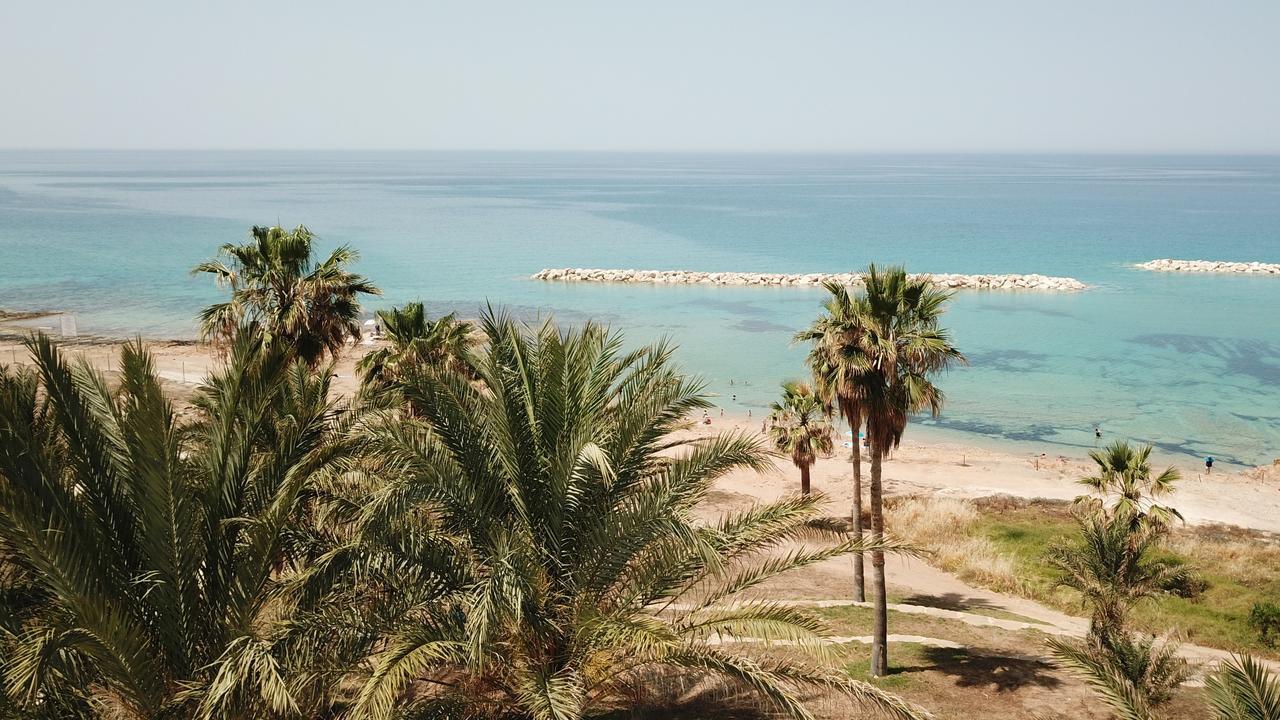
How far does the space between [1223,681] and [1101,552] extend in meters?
9.61

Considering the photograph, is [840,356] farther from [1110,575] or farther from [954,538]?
[954,538]

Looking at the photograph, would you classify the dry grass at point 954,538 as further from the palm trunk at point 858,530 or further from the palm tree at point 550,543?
the palm tree at point 550,543

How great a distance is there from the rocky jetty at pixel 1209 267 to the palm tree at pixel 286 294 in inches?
3764

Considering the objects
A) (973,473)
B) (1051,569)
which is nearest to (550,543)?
(1051,569)

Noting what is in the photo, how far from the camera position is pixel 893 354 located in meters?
16.8

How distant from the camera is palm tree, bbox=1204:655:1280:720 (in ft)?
26.0

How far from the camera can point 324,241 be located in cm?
11062

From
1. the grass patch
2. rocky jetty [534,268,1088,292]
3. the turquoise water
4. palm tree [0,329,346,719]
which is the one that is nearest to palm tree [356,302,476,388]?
palm tree [0,329,346,719]

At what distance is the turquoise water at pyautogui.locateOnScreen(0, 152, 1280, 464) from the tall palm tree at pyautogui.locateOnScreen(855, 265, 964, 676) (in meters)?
29.1

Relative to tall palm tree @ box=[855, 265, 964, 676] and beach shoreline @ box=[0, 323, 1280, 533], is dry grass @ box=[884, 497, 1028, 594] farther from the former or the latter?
tall palm tree @ box=[855, 265, 964, 676]

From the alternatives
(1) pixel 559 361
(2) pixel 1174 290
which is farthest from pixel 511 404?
(2) pixel 1174 290

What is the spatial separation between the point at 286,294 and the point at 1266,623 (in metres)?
22.8

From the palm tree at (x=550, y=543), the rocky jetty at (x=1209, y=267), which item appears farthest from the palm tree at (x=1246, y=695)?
the rocky jetty at (x=1209, y=267)

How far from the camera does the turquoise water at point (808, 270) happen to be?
51156 millimetres
